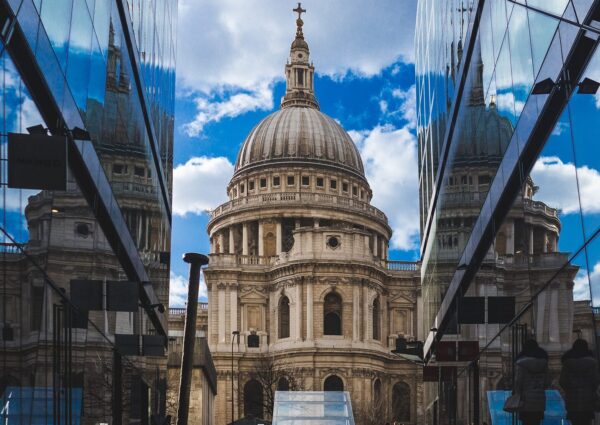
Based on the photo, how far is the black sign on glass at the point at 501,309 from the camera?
19559mm

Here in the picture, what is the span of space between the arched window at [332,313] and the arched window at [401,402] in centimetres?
819

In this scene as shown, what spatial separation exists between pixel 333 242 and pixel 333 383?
517 inches

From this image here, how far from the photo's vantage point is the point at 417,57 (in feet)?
150

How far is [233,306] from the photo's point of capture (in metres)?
105

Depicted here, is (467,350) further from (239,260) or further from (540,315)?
(239,260)

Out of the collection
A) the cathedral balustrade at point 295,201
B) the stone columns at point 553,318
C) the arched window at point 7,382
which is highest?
the cathedral balustrade at point 295,201

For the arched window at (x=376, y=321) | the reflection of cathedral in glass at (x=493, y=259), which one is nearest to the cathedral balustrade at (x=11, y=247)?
the reflection of cathedral in glass at (x=493, y=259)

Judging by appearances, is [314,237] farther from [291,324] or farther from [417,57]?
[417,57]

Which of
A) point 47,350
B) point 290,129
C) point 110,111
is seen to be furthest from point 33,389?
point 290,129

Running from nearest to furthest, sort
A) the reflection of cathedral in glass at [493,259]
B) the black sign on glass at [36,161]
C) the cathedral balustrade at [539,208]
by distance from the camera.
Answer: the black sign on glass at [36,161]
the cathedral balustrade at [539,208]
the reflection of cathedral in glass at [493,259]

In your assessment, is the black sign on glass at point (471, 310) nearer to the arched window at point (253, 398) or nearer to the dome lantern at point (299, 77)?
the arched window at point (253, 398)

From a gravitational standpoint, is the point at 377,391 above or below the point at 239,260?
below

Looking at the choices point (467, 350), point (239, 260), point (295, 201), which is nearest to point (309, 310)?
point (239, 260)

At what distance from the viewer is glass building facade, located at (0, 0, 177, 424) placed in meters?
13.4
